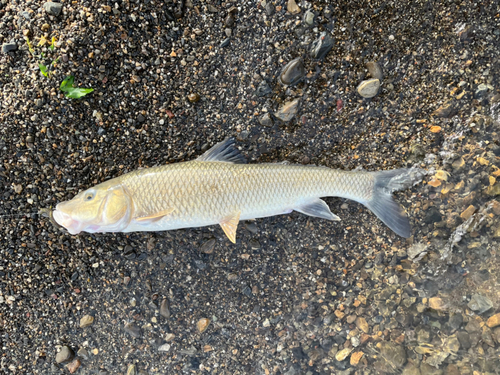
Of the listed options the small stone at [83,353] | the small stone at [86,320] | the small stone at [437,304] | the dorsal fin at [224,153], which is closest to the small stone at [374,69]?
the dorsal fin at [224,153]

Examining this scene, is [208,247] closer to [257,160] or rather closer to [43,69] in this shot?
[257,160]

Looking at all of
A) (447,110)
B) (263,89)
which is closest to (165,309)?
(263,89)

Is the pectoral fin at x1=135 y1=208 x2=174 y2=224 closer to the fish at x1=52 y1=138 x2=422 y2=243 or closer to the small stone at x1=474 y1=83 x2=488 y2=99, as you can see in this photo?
the fish at x1=52 y1=138 x2=422 y2=243

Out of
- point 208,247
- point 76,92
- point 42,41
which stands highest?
point 42,41

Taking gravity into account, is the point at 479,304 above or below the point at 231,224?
below

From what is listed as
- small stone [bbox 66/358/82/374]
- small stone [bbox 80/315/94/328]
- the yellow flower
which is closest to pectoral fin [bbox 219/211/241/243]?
small stone [bbox 80/315/94/328]

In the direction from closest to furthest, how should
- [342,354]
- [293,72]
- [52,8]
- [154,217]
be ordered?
[154,217] < [52,8] < [293,72] < [342,354]

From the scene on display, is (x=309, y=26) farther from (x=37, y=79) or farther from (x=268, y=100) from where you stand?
(x=37, y=79)

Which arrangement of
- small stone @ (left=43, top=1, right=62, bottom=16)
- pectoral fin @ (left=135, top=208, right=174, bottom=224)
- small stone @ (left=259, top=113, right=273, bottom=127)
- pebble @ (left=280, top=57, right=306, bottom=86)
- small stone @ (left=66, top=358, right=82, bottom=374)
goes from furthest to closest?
small stone @ (left=66, top=358, right=82, bottom=374) < small stone @ (left=259, top=113, right=273, bottom=127) < pebble @ (left=280, top=57, right=306, bottom=86) < small stone @ (left=43, top=1, right=62, bottom=16) < pectoral fin @ (left=135, top=208, right=174, bottom=224)
